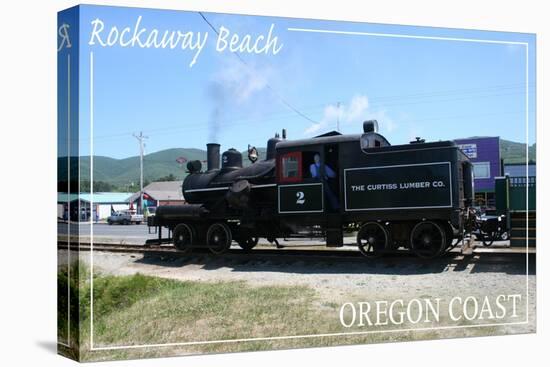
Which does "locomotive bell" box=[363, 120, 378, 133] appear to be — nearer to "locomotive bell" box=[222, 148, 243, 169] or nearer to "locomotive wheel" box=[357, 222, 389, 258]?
"locomotive wheel" box=[357, 222, 389, 258]

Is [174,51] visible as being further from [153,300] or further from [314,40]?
[153,300]

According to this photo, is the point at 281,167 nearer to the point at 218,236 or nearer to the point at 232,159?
the point at 232,159

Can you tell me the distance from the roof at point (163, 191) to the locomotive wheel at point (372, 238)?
148 inches

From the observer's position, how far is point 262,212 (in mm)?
12766

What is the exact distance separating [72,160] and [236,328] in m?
3.36

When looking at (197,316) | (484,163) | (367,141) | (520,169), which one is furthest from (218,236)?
(520,169)

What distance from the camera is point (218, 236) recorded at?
12922 mm

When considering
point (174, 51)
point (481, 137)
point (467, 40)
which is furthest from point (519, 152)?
point (174, 51)

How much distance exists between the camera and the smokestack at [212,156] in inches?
385

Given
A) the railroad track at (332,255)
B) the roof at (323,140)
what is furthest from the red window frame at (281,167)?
the railroad track at (332,255)

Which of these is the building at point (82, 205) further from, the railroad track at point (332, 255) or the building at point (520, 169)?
the building at point (520, 169)

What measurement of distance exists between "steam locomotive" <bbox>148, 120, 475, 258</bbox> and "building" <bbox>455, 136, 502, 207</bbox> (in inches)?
8.9

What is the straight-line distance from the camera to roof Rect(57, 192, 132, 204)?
790cm

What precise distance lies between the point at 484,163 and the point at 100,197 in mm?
7263
